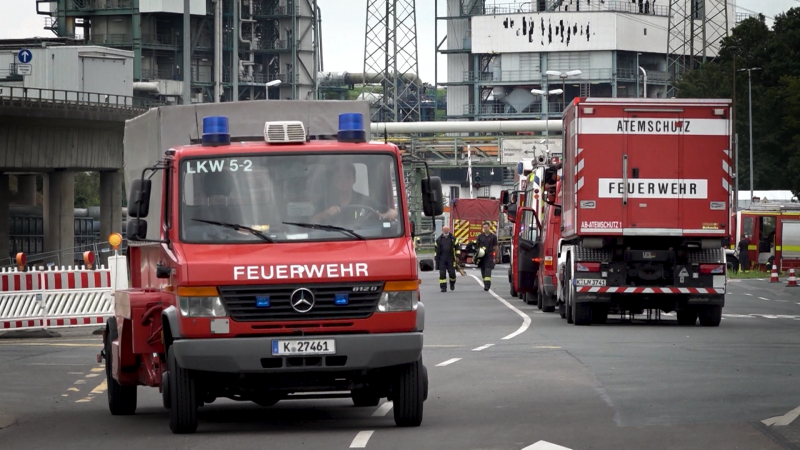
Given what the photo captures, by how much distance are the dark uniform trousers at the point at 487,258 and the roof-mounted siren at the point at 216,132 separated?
93.6 ft

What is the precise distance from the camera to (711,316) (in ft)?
81.7

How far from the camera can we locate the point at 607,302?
2486 cm

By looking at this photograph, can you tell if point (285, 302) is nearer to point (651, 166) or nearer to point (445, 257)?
point (651, 166)

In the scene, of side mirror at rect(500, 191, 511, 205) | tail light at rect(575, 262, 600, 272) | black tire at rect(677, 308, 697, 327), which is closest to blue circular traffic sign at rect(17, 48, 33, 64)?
side mirror at rect(500, 191, 511, 205)

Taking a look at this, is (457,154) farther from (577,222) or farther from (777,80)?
(577,222)

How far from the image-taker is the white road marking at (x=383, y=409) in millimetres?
12842

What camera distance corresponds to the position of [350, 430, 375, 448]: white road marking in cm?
1061

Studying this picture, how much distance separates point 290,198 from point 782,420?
4.05m

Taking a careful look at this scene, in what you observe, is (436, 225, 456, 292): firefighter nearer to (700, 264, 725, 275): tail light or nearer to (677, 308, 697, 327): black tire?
(677, 308, 697, 327): black tire

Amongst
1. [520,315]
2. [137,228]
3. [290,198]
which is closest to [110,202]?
[520,315]

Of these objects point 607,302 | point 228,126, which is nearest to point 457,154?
point 607,302

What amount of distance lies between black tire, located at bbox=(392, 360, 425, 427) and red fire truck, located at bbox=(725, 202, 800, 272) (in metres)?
52.2

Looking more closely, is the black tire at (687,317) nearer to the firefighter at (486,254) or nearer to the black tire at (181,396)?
the firefighter at (486,254)

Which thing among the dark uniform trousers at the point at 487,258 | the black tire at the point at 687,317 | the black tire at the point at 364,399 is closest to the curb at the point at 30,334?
the black tire at the point at 687,317
